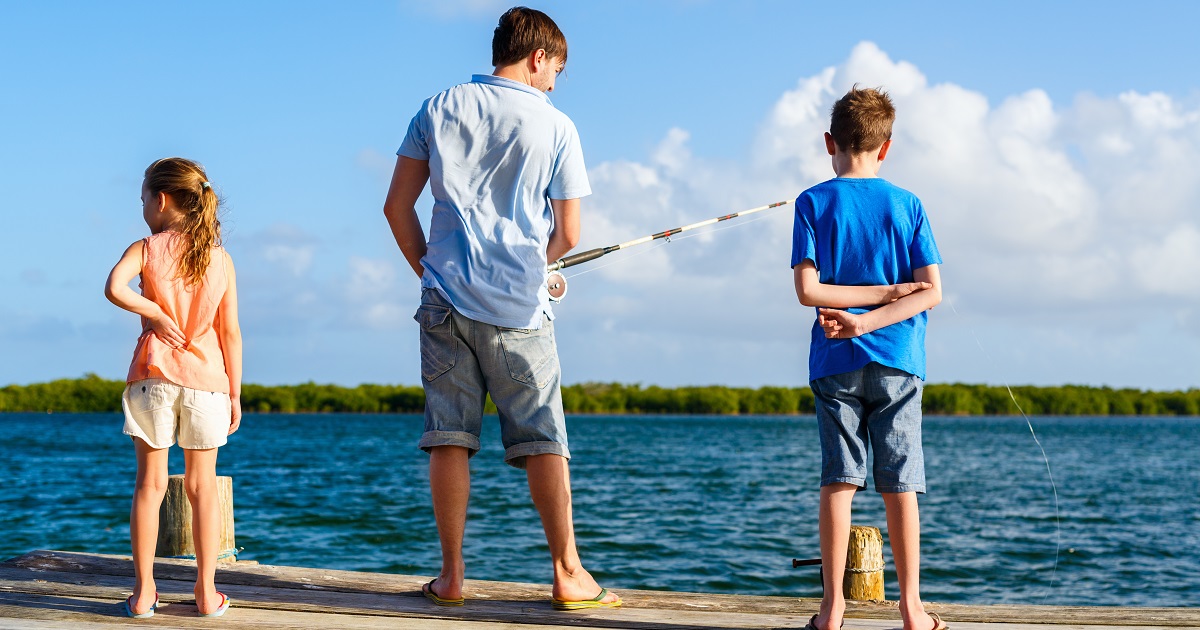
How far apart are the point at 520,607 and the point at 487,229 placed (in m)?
1.17

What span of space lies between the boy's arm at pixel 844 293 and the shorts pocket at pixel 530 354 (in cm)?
73

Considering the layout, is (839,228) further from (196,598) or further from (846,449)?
(196,598)

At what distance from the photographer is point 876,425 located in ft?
8.92

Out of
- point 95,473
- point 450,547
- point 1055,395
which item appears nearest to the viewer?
point 450,547

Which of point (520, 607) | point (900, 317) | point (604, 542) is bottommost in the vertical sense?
point (604, 542)

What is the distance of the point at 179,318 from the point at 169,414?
0.27 meters

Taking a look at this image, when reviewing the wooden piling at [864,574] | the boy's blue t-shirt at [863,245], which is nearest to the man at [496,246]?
the boy's blue t-shirt at [863,245]

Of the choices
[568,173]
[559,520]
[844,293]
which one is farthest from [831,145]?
[559,520]

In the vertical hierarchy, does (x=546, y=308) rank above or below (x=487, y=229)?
below

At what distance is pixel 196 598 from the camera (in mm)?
2988

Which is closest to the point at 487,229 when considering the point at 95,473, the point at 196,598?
the point at 196,598

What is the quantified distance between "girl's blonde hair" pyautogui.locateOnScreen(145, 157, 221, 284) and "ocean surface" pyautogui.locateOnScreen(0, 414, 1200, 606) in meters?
7.86

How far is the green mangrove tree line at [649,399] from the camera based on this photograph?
260 feet

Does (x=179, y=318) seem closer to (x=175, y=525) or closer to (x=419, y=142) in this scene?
(x=419, y=142)
